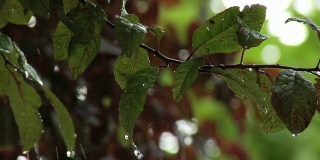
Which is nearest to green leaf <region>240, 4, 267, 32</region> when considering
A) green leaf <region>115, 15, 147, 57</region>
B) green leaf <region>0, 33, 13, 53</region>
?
green leaf <region>115, 15, 147, 57</region>

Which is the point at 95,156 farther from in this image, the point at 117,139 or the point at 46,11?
the point at 46,11

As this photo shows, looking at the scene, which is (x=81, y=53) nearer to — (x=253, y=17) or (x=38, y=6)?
(x=38, y=6)

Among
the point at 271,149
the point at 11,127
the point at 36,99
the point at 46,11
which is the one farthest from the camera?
the point at 271,149

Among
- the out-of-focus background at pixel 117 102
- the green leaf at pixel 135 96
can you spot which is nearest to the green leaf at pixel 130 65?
the green leaf at pixel 135 96

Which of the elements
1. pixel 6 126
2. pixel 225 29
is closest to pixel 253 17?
pixel 225 29

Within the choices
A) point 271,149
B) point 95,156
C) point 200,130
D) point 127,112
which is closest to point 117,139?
point 95,156

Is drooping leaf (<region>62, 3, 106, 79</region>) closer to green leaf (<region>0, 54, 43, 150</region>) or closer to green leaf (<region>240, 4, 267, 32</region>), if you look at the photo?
green leaf (<region>240, 4, 267, 32</region>)

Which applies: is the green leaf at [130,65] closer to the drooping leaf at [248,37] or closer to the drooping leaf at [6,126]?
the drooping leaf at [248,37]
